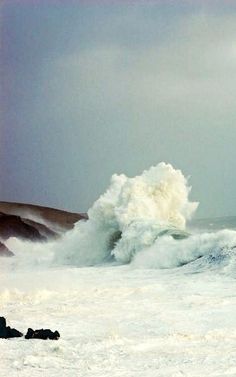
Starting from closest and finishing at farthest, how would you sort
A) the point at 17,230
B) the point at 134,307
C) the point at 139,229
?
the point at 134,307 < the point at 139,229 < the point at 17,230

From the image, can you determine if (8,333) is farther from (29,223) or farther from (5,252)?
(29,223)

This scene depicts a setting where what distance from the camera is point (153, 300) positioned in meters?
9.50

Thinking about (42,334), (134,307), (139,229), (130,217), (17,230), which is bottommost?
(42,334)

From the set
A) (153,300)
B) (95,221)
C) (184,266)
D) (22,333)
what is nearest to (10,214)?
(95,221)

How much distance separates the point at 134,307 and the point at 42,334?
99.9 inches

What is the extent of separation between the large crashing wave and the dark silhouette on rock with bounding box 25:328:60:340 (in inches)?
474

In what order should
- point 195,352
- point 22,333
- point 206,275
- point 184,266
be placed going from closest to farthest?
point 195,352
point 22,333
point 206,275
point 184,266

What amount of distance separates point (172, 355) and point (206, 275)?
687 cm

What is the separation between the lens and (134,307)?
8.83 meters

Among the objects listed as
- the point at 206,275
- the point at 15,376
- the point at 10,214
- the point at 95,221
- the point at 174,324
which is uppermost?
the point at 10,214

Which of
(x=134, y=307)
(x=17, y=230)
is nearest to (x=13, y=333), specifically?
(x=134, y=307)

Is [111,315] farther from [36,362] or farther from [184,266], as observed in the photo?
[184,266]

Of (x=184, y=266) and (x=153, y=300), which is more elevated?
(x=184, y=266)

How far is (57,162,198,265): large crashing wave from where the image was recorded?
19484mm
